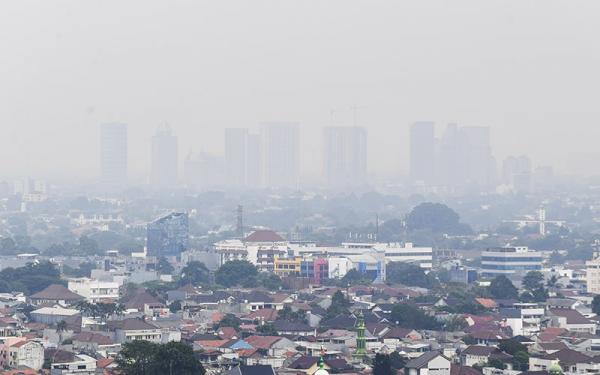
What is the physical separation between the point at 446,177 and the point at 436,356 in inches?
5281

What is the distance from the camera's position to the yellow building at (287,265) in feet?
208

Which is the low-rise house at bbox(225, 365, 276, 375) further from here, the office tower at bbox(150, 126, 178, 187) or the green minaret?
the office tower at bbox(150, 126, 178, 187)

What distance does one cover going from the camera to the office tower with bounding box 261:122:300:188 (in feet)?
562

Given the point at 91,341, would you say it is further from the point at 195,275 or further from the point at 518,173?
the point at 518,173

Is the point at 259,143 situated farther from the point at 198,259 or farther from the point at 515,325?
the point at 515,325

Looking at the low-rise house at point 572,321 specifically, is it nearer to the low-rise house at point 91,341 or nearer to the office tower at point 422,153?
the low-rise house at point 91,341

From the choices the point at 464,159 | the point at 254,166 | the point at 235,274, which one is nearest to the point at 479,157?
the point at 464,159

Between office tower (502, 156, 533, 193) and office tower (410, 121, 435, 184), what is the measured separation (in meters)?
5.62

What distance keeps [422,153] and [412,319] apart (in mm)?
124782

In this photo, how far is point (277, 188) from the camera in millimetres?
168250

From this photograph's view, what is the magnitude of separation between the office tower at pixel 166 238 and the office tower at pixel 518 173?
8155 centimetres

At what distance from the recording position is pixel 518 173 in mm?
161875

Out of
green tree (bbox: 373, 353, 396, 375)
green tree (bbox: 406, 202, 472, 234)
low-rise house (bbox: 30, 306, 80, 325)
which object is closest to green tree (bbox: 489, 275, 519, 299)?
low-rise house (bbox: 30, 306, 80, 325)

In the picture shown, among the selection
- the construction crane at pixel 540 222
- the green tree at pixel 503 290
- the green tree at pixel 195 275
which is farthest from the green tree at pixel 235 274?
the construction crane at pixel 540 222
